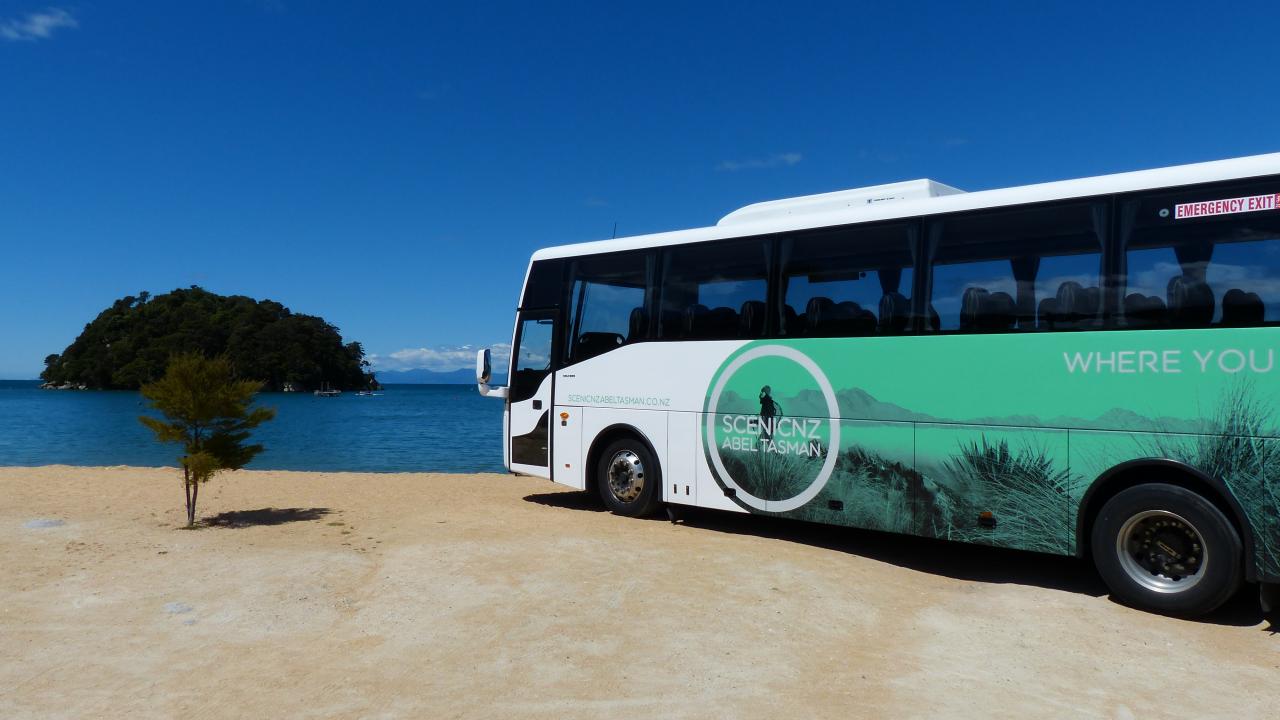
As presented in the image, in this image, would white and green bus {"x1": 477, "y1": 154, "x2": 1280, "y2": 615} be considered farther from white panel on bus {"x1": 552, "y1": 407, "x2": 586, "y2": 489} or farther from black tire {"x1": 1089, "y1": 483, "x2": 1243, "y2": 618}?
white panel on bus {"x1": 552, "y1": 407, "x2": 586, "y2": 489}

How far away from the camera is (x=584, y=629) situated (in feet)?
22.0

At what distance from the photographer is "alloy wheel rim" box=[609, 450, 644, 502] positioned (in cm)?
1182

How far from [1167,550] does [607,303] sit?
7.20 m

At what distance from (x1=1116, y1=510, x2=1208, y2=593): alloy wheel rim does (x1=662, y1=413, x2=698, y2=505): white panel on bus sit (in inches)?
195

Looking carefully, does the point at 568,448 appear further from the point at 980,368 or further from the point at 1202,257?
the point at 1202,257

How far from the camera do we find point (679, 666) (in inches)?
232

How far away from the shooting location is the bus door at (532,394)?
1287cm

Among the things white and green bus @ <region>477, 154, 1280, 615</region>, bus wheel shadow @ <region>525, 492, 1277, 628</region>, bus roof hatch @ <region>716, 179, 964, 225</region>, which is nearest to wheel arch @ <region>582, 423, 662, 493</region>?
white and green bus @ <region>477, 154, 1280, 615</region>

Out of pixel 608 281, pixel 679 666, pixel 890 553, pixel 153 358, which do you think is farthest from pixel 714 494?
pixel 153 358

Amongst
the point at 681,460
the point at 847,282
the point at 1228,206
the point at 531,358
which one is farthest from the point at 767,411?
the point at 1228,206

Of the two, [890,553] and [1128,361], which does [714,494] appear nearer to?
[890,553]

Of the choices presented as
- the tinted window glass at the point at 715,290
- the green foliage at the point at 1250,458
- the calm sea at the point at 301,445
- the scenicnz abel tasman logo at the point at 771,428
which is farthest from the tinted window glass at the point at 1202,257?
the calm sea at the point at 301,445

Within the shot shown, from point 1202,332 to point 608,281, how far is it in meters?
7.13

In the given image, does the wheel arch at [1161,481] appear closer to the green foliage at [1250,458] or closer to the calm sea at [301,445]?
the green foliage at [1250,458]
